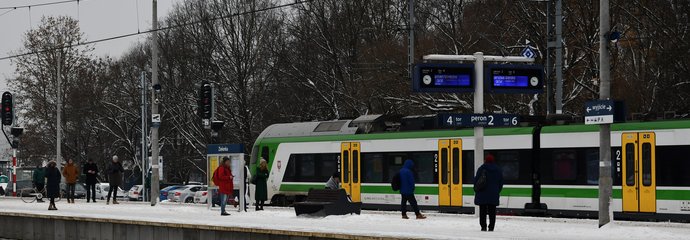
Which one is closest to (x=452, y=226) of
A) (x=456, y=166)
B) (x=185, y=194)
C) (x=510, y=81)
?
Answer: (x=510, y=81)

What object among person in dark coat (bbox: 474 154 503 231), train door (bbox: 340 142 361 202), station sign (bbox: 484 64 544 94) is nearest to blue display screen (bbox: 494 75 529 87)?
station sign (bbox: 484 64 544 94)

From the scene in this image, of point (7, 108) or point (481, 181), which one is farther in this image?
point (7, 108)

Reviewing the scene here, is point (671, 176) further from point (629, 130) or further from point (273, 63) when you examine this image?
point (273, 63)

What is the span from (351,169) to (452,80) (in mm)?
9827

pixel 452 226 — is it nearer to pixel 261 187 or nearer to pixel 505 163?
pixel 505 163

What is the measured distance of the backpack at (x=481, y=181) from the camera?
70.4ft

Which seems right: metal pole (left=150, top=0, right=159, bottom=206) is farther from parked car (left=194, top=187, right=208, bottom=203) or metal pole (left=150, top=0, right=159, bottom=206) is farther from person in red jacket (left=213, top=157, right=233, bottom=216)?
parked car (left=194, top=187, right=208, bottom=203)

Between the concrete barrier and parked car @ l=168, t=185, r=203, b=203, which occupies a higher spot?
the concrete barrier

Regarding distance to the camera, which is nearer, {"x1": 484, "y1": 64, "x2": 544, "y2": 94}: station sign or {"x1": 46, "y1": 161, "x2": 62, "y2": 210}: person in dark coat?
{"x1": 484, "y1": 64, "x2": 544, "y2": 94}: station sign

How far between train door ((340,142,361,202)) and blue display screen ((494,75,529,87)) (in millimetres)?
9312

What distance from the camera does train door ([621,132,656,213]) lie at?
86.9 ft

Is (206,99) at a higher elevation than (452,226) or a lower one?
higher

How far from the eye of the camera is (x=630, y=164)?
88.7ft

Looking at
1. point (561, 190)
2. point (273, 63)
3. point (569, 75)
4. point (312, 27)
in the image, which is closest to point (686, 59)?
Result: point (569, 75)
